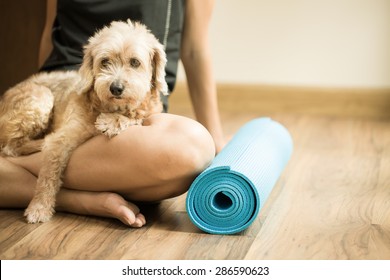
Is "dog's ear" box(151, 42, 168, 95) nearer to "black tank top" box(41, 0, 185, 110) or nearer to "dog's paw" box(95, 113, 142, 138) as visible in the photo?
"dog's paw" box(95, 113, 142, 138)

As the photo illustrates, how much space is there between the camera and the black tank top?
7.97 feet

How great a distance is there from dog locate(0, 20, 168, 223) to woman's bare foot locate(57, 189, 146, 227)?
0.06 meters

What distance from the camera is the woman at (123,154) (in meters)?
2.10

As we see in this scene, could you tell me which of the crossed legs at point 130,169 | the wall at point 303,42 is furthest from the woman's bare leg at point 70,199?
the wall at point 303,42

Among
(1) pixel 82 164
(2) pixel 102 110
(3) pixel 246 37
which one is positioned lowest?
(3) pixel 246 37

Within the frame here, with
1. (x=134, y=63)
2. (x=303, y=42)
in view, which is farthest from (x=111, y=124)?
(x=303, y=42)

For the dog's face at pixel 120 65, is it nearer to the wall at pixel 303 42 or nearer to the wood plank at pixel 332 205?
the wood plank at pixel 332 205

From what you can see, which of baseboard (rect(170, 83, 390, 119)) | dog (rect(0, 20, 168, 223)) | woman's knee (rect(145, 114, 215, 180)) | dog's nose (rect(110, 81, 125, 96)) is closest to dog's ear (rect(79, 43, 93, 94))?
dog (rect(0, 20, 168, 223))

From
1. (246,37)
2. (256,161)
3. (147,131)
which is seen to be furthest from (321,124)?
(147,131)

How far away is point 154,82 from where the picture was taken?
86.2 inches

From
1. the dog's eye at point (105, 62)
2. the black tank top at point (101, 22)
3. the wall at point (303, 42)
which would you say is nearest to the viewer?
the dog's eye at point (105, 62)

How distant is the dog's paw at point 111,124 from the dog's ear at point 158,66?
159 millimetres

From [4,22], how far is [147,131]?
4.53 feet

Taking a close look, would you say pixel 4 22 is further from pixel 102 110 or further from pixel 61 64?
pixel 102 110
